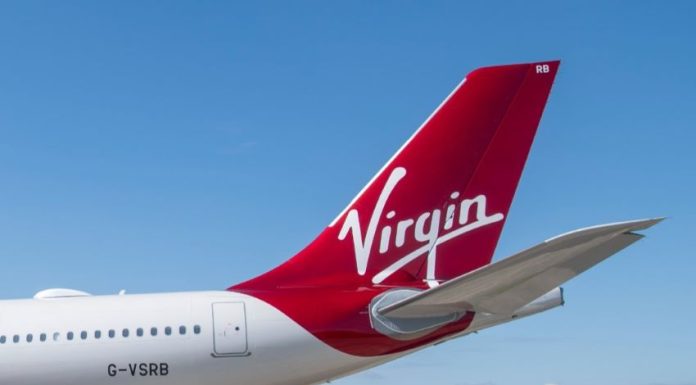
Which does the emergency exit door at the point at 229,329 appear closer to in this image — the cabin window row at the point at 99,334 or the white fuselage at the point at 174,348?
the white fuselage at the point at 174,348

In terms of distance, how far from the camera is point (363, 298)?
14.0 meters

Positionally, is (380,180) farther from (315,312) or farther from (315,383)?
(315,383)

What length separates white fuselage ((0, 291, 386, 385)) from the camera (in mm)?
13492

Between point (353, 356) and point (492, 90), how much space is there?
548cm

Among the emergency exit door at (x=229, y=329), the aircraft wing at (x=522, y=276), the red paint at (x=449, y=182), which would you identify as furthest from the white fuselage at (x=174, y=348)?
the aircraft wing at (x=522, y=276)

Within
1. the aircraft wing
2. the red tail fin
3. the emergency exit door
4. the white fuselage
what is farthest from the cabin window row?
the aircraft wing

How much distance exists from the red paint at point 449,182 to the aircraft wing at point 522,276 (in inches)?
53.3

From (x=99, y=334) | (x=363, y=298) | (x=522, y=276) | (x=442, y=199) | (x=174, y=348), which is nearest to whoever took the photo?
(x=522, y=276)

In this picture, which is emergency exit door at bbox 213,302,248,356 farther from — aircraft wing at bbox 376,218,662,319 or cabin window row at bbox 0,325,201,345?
aircraft wing at bbox 376,218,662,319

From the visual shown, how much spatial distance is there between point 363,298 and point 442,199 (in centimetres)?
237

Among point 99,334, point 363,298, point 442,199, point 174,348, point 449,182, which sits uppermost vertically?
point 449,182

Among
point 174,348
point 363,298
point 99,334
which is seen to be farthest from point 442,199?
point 99,334

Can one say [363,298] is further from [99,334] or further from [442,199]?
[99,334]

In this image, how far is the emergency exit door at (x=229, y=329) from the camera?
13453mm
